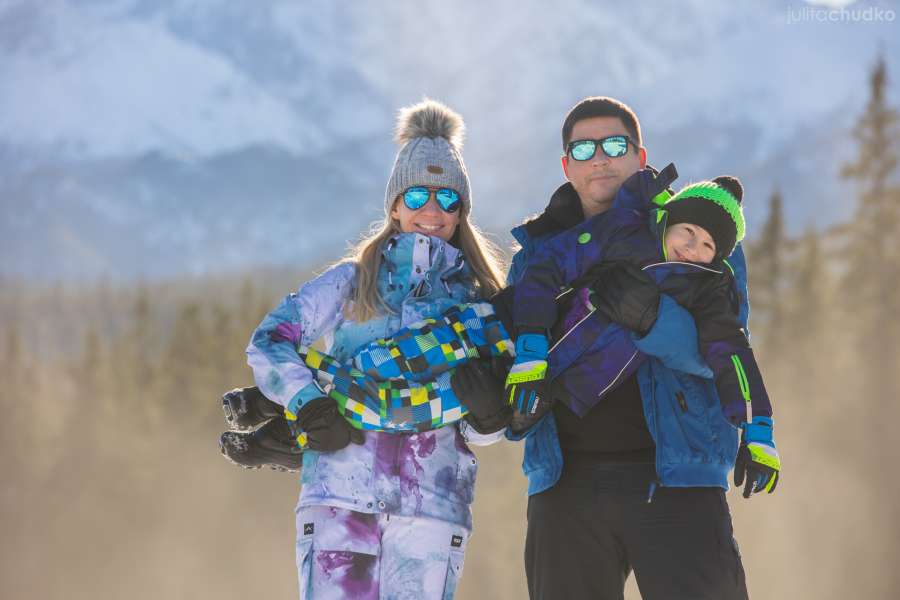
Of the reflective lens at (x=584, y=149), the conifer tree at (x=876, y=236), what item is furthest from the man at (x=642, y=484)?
the conifer tree at (x=876, y=236)

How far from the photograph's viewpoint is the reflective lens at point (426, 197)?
13.4 ft

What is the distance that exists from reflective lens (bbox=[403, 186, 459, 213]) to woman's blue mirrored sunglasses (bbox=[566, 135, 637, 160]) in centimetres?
54

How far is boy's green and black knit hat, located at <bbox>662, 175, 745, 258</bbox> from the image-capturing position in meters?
3.45

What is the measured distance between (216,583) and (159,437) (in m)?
8.95

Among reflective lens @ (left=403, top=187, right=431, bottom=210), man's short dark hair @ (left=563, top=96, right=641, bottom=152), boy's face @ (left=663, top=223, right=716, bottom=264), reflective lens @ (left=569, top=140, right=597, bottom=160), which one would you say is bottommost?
boy's face @ (left=663, top=223, right=716, bottom=264)

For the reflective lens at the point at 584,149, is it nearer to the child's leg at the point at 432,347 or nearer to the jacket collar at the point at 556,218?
the jacket collar at the point at 556,218

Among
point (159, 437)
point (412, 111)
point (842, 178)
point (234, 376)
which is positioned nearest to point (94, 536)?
point (159, 437)

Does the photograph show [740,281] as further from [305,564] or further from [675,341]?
[305,564]

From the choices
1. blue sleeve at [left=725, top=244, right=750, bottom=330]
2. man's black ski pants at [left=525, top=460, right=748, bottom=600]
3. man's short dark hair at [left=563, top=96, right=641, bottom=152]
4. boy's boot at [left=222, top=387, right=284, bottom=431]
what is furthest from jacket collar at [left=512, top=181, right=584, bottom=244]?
boy's boot at [left=222, top=387, right=284, bottom=431]

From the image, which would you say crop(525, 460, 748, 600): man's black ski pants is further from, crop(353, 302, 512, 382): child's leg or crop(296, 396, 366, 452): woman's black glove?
crop(296, 396, 366, 452): woman's black glove

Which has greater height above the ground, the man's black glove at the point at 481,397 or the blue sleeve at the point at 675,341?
the blue sleeve at the point at 675,341

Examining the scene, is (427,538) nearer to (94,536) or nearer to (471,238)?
(471,238)

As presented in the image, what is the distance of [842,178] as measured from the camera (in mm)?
31719

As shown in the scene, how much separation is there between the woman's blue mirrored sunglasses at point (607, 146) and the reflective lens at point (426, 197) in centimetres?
54
